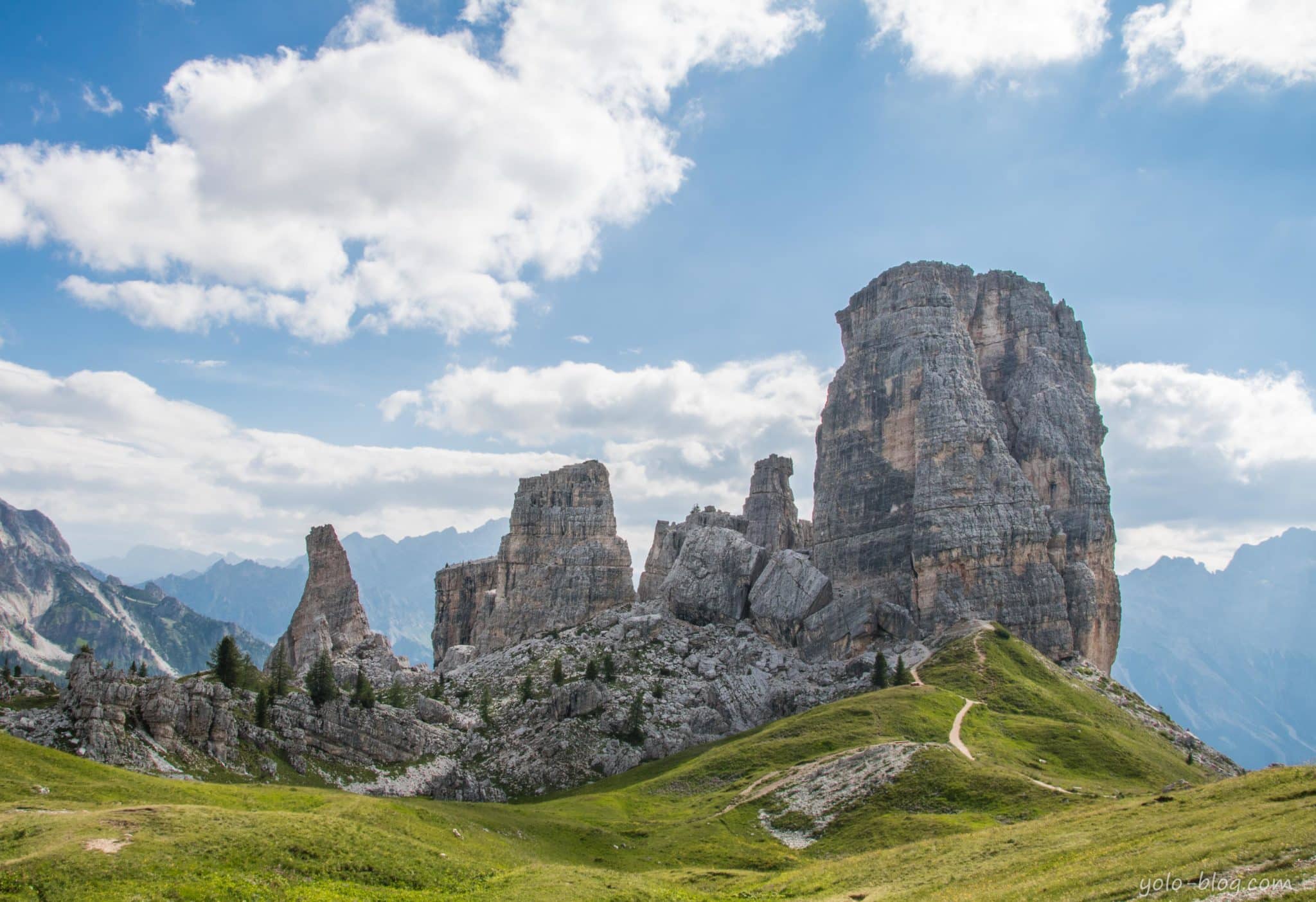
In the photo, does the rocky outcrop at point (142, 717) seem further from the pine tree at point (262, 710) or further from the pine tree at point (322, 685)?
the pine tree at point (322, 685)

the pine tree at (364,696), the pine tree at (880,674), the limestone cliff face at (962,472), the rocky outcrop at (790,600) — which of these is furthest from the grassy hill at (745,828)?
the rocky outcrop at (790,600)

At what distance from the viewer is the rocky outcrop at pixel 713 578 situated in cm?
17175

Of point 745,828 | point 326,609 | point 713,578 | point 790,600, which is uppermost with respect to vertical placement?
point 713,578

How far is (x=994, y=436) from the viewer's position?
547 feet

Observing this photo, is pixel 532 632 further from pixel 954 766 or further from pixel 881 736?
pixel 954 766

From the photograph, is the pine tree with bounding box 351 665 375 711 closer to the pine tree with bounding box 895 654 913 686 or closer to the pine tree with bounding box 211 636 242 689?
the pine tree with bounding box 211 636 242 689

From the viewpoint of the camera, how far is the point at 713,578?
574ft

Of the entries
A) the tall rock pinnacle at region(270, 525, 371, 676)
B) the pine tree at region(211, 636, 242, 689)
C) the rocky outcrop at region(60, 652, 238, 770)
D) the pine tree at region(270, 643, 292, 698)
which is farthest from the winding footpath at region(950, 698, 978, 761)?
the tall rock pinnacle at region(270, 525, 371, 676)

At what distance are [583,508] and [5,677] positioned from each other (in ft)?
378

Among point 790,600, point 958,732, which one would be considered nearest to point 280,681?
point 958,732

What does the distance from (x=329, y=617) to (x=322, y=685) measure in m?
83.8

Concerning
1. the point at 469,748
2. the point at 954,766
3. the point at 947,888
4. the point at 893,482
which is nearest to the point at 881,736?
the point at 954,766

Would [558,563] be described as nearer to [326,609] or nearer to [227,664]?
[326,609]

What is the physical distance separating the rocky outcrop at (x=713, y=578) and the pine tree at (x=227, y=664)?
82.6 metres
